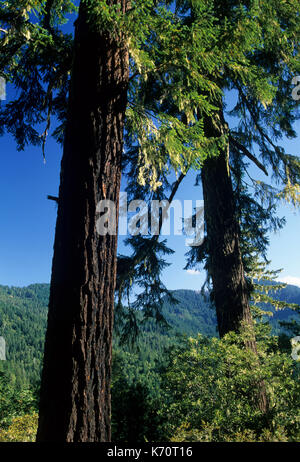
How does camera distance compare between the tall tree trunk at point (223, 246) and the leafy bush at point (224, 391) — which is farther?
the tall tree trunk at point (223, 246)

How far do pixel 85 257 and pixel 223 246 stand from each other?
3.92 meters

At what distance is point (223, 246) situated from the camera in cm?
591

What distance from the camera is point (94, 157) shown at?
2.71 m

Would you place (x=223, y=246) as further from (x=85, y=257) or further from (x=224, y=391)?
(x=85, y=257)

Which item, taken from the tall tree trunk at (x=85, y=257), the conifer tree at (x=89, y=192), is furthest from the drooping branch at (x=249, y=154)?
the tall tree trunk at (x=85, y=257)

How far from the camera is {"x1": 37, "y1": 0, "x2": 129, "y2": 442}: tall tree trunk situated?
90.7 inches

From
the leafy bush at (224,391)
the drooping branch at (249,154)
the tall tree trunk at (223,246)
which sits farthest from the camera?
the drooping branch at (249,154)

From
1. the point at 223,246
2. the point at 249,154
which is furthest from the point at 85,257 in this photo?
the point at 249,154

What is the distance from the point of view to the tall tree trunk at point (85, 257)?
230 cm

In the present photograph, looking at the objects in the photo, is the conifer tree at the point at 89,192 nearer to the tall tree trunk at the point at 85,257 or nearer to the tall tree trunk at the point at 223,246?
the tall tree trunk at the point at 85,257

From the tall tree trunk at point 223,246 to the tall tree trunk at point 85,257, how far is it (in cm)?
322

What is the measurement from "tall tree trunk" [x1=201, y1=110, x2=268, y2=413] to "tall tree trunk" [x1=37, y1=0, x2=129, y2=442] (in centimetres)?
322

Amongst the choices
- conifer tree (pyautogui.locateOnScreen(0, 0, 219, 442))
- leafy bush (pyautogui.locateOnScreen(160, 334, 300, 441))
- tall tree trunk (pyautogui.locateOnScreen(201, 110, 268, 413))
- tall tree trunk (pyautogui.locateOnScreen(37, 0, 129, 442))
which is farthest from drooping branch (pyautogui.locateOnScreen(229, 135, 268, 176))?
tall tree trunk (pyautogui.locateOnScreen(37, 0, 129, 442))
